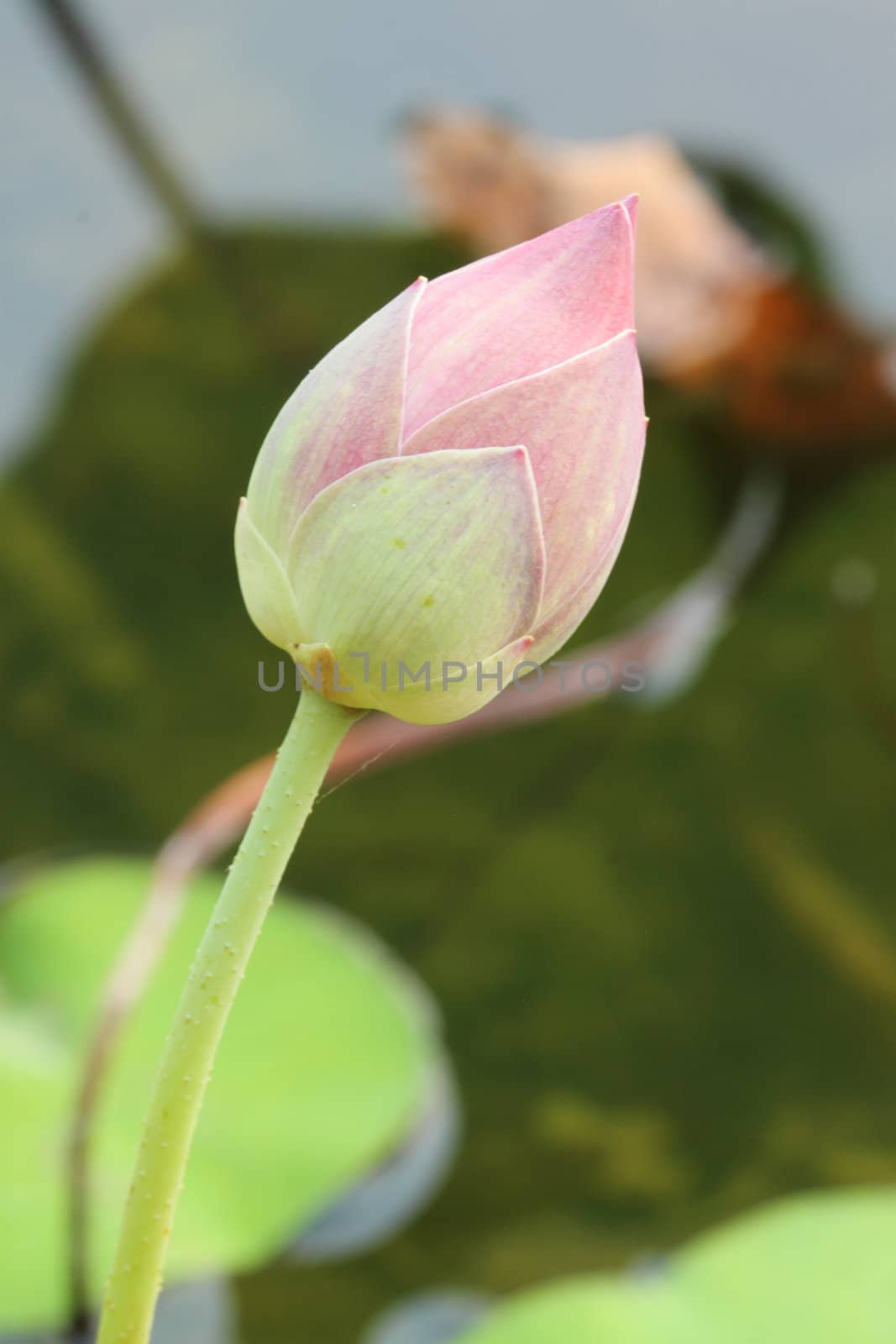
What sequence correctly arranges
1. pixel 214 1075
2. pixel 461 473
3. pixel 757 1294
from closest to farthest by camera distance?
pixel 461 473
pixel 757 1294
pixel 214 1075

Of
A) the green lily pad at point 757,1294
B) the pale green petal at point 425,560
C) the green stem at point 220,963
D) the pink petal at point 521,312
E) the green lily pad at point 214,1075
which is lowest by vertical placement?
the green lily pad at point 757,1294

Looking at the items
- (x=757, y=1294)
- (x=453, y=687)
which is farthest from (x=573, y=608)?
(x=757, y=1294)

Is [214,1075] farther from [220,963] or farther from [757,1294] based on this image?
[220,963]

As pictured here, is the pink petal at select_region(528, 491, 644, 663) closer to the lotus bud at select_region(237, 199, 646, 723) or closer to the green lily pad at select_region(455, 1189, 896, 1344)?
the lotus bud at select_region(237, 199, 646, 723)

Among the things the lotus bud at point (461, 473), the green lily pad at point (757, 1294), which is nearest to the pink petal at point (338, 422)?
the lotus bud at point (461, 473)

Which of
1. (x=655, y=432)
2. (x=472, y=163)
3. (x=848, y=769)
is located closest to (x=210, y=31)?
(x=472, y=163)

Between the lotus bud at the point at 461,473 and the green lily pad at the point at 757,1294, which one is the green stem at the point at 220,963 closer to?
the lotus bud at the point at 461,473

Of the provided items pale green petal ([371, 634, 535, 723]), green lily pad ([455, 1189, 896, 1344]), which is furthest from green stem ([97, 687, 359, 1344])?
green lily pad ([455, 1189, 896, 1344])

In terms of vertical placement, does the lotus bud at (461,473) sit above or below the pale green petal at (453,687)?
above
